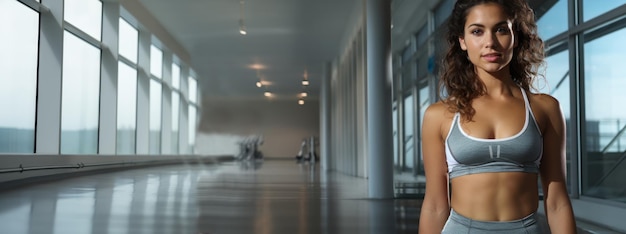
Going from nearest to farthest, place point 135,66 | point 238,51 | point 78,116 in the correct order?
point 78,116
point 135,66
point 238,51

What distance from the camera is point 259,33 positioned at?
58.6 feet

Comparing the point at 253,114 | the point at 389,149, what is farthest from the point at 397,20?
the point at 253,114

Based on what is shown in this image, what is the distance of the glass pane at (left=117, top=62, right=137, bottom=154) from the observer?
16.4m

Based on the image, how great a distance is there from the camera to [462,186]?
3.42 feet

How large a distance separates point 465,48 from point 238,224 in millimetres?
3692

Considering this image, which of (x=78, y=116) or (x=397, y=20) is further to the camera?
(x=78, y=116)

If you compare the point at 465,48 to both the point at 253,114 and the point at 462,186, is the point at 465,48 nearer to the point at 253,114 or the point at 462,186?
the point at 462,186

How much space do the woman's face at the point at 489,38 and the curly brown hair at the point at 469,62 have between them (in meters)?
0.02

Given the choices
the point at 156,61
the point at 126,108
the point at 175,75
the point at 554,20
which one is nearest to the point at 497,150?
the point at 554,20

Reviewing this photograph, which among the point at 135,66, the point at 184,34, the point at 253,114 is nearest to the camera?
the point at 135,66

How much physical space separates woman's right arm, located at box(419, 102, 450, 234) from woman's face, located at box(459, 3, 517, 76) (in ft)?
0.35

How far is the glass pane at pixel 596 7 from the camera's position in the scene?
17.0 feet

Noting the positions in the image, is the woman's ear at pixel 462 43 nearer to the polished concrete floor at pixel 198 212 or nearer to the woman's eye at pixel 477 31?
the woman's eye at pixel 477 31

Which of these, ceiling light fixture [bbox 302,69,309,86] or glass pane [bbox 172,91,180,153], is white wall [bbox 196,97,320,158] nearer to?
ceiling light fixture [bbox 302,69,309,86]
